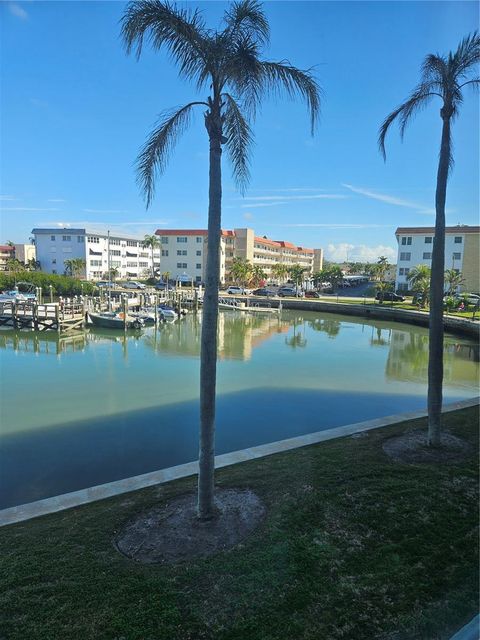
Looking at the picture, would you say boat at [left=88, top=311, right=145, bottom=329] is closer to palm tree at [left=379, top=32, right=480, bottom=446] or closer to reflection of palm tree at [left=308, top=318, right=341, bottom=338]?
reflection of palm tree at [left=308, top=318, right=341, bottom=338]

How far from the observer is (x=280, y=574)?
4402mm

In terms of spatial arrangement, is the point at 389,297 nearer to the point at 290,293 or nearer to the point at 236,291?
the point at 290,293

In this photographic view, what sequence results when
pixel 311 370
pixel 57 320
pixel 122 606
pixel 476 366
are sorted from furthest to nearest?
pixel 57 320, pixel 476 366, pixel 311 370, pixel 122 606

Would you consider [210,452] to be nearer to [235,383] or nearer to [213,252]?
[213,252]

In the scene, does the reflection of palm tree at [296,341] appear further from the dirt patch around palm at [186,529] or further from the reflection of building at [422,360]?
the dirt patch around palm at [186,529]

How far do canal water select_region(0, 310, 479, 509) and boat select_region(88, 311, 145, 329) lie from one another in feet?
4.07

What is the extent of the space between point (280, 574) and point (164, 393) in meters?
12.7

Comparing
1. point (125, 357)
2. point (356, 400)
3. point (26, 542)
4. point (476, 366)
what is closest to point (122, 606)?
point (26, 542)

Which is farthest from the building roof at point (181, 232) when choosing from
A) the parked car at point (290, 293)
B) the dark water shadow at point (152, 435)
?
the dark water shadow at point (152, 435)

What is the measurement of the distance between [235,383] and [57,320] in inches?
802

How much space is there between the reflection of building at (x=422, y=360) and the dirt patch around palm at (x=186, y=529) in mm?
16428

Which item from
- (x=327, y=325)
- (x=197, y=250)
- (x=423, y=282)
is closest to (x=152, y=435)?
(x=327, y=325)

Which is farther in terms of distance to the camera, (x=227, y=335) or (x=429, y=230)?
(x=429, y=230)

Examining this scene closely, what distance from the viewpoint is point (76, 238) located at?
2938 inches
